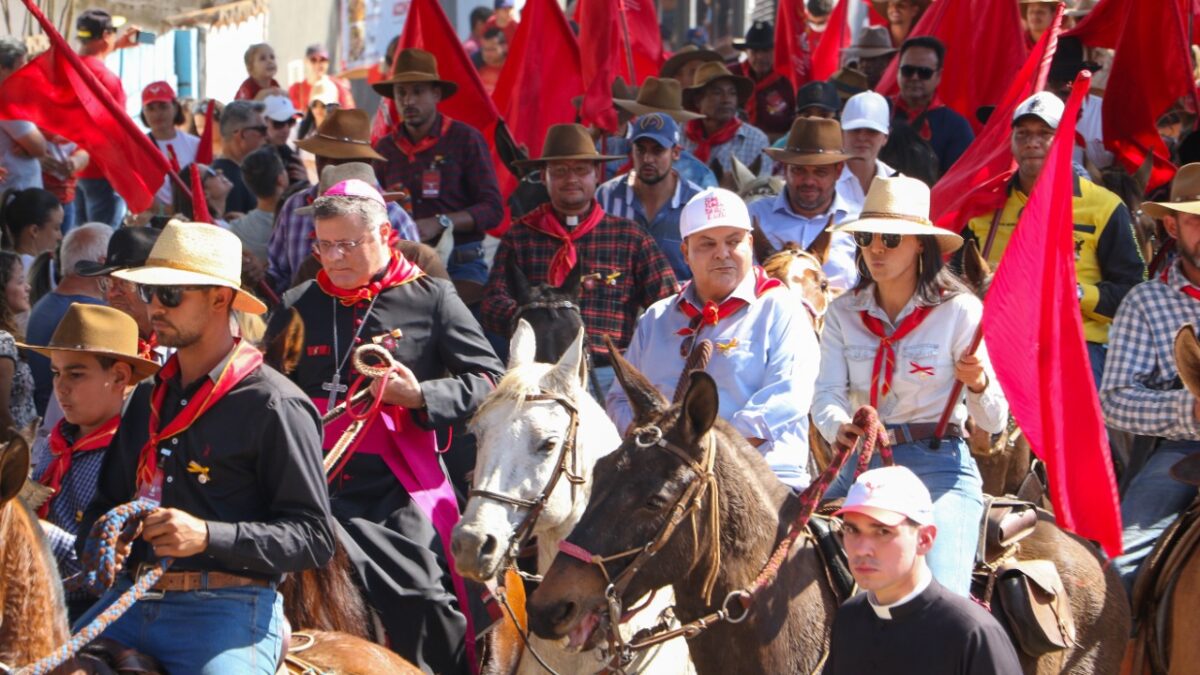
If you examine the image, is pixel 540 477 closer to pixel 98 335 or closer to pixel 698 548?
pixel 698 548

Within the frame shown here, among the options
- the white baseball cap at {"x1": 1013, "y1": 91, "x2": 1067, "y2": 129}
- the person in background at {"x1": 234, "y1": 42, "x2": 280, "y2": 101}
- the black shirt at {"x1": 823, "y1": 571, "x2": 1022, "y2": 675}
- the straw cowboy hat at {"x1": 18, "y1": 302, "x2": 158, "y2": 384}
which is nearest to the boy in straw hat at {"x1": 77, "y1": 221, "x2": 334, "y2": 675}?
the straw cowboy hat at {"x1": 18, "y1": 302, "x2": 158, "y2": 384}

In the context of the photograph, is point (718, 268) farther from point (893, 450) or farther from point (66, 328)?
point (66, 328)

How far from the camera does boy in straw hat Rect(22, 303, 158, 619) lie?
23.2 feet

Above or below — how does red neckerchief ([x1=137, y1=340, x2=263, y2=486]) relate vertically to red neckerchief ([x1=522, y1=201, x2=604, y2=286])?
above

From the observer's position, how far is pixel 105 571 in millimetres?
5062

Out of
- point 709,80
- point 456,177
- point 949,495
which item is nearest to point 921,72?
point 709,80

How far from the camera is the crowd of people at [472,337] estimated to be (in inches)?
215

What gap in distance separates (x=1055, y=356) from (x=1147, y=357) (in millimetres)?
1641

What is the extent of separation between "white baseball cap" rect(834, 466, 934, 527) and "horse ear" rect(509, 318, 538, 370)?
2482mm

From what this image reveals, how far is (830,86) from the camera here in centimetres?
1301

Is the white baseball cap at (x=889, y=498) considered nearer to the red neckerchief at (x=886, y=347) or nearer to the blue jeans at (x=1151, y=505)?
the red neckerchief at (x=886, y=347)

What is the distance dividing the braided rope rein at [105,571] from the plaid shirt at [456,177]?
6780mm

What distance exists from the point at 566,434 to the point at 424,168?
5.50 m

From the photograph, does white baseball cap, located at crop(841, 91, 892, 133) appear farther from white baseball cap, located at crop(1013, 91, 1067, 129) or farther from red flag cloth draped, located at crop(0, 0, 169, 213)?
red flag cloth draped, located at crop(0, 0, 169, 213)
